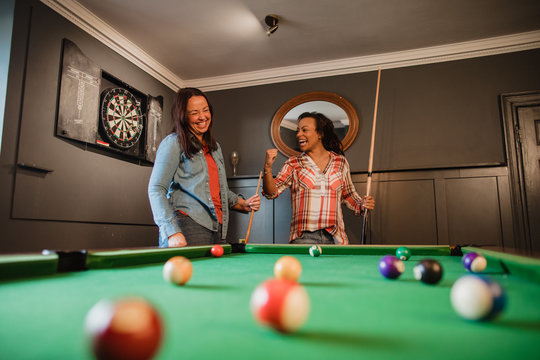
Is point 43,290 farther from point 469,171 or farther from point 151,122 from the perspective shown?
point 469,171

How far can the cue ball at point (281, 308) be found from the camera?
481mm

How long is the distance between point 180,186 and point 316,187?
49.9 inches

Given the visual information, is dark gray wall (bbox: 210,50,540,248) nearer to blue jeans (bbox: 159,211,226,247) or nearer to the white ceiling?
the white ceiling

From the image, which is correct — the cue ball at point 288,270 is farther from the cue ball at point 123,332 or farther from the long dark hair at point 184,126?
the long dark hair at point 184,126

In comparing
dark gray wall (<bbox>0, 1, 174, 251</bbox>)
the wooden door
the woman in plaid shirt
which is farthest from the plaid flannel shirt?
the wooden door

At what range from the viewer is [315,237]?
2992mm

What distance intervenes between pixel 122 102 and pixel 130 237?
4.52 ft

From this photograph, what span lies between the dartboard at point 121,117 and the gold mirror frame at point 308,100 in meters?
1.55

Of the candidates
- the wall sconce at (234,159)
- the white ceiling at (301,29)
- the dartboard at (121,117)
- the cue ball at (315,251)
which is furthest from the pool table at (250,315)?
the wall sconce at (234,159)

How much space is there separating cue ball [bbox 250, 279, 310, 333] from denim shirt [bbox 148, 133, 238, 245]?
1573 millimetres

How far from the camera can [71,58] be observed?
2.99m

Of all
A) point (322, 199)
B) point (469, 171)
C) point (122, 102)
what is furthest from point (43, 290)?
point (469, 171)

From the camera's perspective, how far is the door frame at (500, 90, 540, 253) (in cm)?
336

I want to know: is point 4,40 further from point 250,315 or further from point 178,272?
point 250,315
